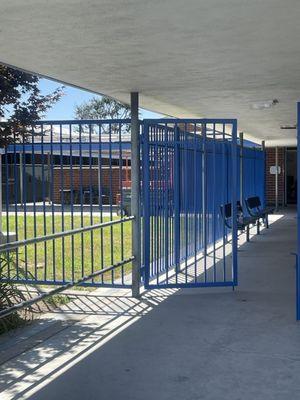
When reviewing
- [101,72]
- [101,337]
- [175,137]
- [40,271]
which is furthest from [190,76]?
[40,271]

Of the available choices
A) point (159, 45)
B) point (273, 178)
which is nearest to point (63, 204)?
point (159, 45)

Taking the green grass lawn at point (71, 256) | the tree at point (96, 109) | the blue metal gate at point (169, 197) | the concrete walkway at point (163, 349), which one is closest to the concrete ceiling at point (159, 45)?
the blue metal gate at point (169, 197)

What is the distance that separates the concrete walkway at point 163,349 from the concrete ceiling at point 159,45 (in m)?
2.67

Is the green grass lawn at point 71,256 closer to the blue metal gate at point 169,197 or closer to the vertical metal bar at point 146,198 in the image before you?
the vertical metal bar at point 146,198

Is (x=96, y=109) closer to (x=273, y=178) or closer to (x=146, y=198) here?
(x=273, y=178)

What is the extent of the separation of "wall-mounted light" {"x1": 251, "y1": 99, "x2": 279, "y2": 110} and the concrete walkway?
2.84 meters

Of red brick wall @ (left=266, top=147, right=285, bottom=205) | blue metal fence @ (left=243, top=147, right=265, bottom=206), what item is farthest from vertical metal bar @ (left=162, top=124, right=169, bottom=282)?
red brick wall @ (left=266, top=147, right=285, bottom=205)

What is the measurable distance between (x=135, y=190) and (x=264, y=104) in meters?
2.95

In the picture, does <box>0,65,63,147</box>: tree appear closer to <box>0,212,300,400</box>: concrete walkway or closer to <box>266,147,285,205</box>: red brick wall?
<box>0,212,300,400</box>: concrete walkway

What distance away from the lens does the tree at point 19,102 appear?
626 centimetres

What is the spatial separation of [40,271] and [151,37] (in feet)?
18.9

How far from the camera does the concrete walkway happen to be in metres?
4.30

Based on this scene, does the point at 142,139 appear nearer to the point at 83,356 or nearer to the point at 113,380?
the point at 83,356

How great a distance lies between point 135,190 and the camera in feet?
24.5
